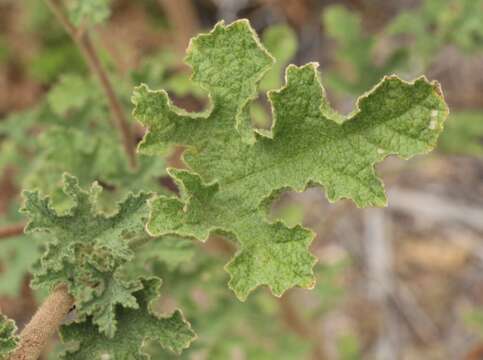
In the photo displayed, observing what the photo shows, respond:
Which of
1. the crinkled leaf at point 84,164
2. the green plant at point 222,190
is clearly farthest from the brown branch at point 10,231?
the green plant at point 222,190

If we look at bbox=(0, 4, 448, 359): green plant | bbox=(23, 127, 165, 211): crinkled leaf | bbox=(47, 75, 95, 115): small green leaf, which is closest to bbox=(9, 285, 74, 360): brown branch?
bbox=(0, 4, 448, 359): green plant

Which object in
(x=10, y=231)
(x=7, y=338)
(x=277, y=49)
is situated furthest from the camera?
(x=277, y=49)

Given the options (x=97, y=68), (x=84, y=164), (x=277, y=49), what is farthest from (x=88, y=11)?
(x=277, y=49)

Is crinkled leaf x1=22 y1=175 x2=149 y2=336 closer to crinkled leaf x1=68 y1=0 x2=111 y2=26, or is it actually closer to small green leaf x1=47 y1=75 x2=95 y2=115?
crinkled leaf x1=68 y1=0 x2=111 y2=26

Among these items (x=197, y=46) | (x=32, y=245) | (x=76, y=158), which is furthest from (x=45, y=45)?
(x=197, y=46)

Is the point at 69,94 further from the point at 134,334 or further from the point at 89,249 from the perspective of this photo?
the point at 134,334

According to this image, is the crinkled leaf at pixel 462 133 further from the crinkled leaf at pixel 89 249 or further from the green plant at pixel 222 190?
the crinkled leaf at pixel 89 249

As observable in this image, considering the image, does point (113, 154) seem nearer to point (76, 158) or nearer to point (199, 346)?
point (76, 158)
